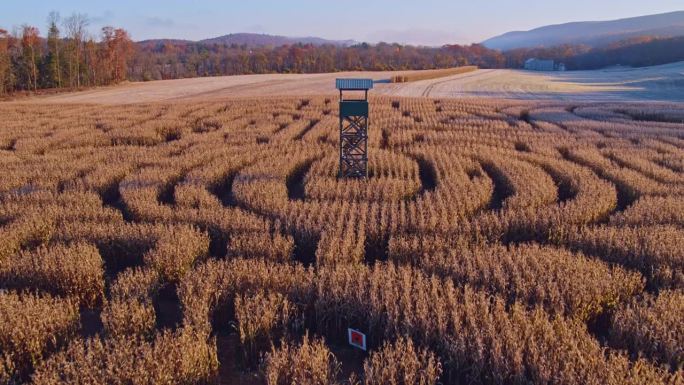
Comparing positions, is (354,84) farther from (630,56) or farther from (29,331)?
Answer: (630,56)

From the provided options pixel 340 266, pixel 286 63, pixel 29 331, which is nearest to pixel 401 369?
pixel 340 266

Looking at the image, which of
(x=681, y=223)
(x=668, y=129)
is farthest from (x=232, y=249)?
(x=668, y=129)

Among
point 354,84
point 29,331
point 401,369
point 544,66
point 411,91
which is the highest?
point 544,66

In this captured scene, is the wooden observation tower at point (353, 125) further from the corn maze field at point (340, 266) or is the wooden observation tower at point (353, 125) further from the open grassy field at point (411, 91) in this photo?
the open grassy field at point (411, 91)

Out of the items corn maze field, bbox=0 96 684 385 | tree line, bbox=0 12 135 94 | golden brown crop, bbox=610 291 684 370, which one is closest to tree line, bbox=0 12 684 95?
tree line, bbox=0 12 135 94

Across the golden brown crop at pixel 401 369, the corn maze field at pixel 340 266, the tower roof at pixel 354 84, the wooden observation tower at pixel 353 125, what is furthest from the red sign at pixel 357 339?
the tower roof at pixel 354 84

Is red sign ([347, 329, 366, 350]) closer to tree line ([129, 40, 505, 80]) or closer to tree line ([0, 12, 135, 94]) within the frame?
tree line ([0, 12, 135, 94])

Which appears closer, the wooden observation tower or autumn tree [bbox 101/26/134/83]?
the wooden observation tower
